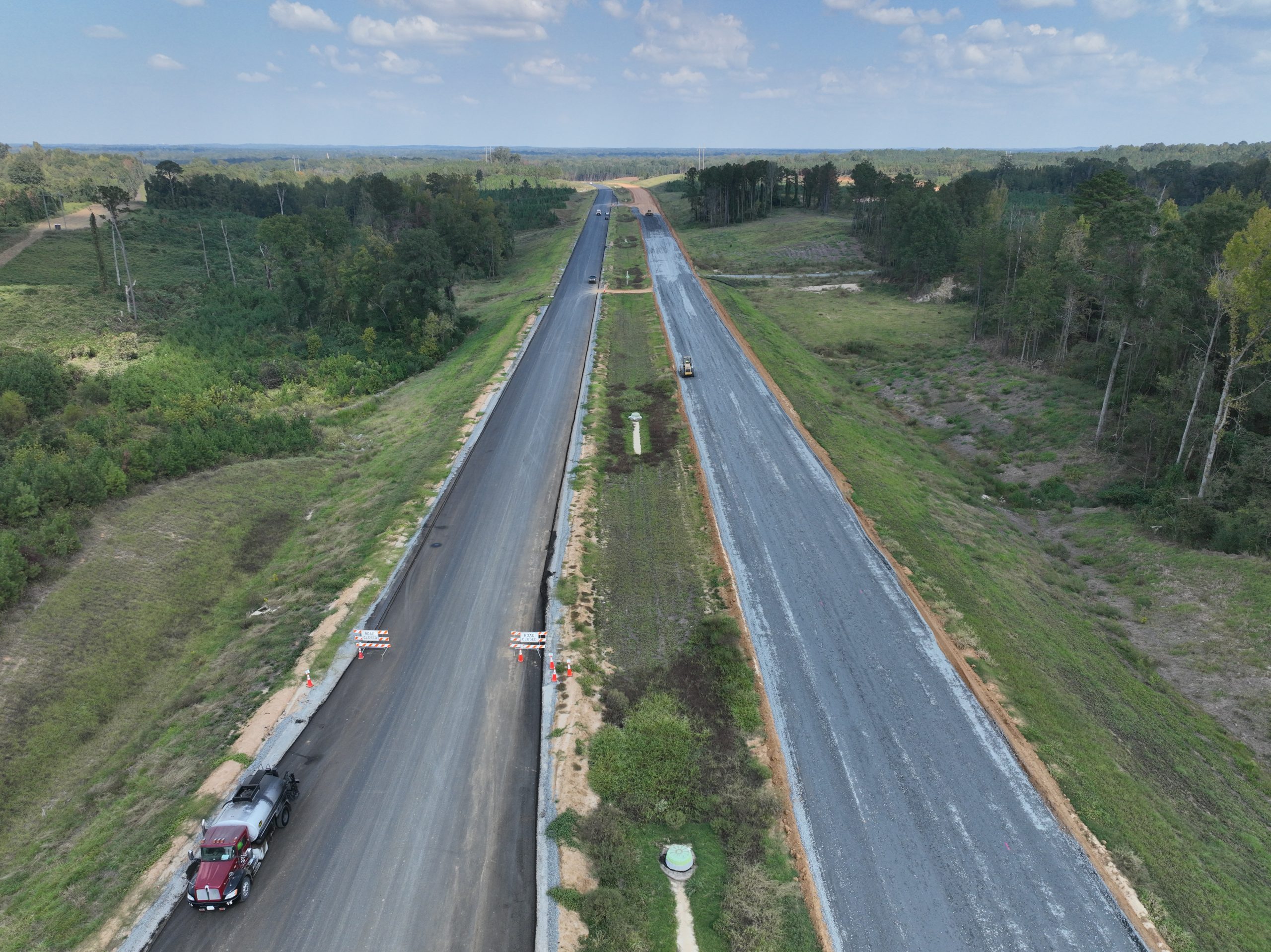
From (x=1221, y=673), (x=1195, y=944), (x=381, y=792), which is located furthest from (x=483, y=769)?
(x=1221, y=673)

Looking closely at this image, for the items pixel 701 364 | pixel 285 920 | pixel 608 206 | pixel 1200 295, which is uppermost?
pixel 608 206

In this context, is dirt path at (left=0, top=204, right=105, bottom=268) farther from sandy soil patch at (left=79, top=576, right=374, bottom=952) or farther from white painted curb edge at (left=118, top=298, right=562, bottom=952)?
sandy soil patch at (left=79, top=576, right=374, bottom=952)

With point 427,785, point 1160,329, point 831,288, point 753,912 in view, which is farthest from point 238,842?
point 831,288

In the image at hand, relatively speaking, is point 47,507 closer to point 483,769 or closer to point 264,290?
point 483,769

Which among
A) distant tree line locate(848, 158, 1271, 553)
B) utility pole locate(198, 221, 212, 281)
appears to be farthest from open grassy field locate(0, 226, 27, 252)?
distant tree line locate(848, 158, 1271, 553)

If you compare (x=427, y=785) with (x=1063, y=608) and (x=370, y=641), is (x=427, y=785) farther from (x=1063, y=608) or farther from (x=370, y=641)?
(x=1063, y=608)
